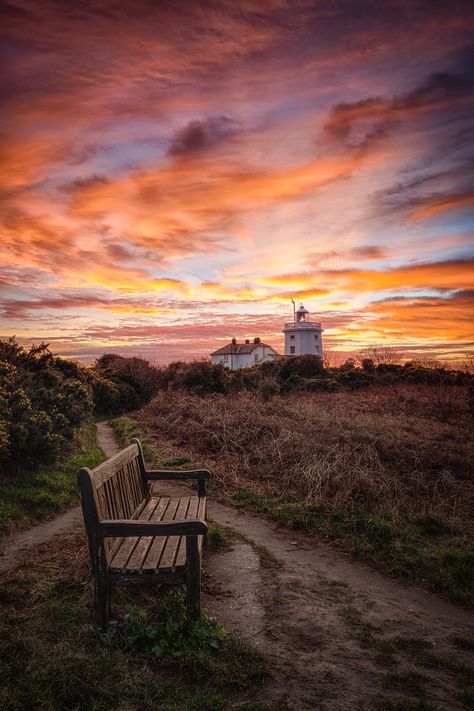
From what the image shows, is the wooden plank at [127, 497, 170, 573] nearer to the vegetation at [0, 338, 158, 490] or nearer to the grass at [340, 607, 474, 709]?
the grass at [340, 607, 474, 709]

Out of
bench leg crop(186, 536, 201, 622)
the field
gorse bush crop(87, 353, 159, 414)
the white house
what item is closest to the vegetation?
the field

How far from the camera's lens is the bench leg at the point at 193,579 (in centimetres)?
377

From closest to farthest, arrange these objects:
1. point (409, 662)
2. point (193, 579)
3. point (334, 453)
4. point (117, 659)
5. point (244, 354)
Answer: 1. point (117, 659)
2. point (409, 662)
3. point (193, 579)
4. point (334, 453)
5. point (244, 354)

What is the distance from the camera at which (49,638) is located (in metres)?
3.71

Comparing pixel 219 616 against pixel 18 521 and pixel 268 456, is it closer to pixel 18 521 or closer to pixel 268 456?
pixel 18 521

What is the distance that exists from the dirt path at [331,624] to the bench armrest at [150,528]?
1018 mm

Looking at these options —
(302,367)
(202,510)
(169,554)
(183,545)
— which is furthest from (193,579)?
(302,367)

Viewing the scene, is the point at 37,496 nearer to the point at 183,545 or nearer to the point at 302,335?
the point at 183,545

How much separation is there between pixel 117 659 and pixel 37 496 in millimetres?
4602

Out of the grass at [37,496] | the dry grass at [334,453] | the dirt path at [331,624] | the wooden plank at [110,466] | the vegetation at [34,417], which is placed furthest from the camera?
the vegetation at [34,417]

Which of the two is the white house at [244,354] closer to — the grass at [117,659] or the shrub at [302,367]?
the shrub at [302,367]

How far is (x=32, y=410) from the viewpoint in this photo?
8844 mm

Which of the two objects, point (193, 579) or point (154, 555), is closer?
point (193, 579)

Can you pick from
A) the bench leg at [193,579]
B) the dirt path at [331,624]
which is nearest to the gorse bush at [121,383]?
the dirt path at [331,624]
